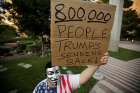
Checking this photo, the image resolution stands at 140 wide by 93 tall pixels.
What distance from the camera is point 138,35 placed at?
2.01 m

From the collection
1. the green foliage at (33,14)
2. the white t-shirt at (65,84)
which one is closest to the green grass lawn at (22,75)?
the green foliage at (33,14)

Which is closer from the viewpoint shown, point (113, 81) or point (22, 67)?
point (22, 67)

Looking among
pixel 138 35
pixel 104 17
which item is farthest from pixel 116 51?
pixel 104 17

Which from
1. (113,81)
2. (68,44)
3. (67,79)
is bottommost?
(113,81)

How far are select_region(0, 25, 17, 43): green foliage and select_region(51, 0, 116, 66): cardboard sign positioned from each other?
0.75 meters

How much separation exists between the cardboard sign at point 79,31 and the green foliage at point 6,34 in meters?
0.75

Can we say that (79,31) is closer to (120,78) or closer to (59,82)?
(59,82)

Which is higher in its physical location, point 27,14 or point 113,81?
point 27,14

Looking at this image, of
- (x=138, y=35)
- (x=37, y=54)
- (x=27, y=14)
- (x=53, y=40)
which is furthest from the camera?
(x=138, y=35)

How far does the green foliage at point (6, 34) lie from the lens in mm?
1506

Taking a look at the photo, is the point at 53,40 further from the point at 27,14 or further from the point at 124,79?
the point at 124,79

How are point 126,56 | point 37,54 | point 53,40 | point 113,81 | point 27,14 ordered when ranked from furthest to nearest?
point 113,81, point 126,56, point 37,54, point 27,14, point 53,40

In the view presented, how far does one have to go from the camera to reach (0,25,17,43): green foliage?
1.51 meters

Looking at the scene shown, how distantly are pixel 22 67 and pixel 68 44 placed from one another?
1.02m
